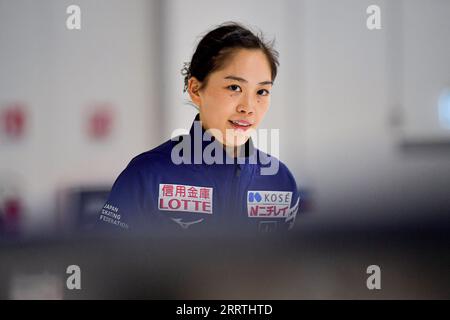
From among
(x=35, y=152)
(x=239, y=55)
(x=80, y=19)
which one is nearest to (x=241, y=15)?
(x=239, y=55)

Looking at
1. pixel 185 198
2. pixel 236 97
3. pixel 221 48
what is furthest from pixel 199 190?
pixel 221 48

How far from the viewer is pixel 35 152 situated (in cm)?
256

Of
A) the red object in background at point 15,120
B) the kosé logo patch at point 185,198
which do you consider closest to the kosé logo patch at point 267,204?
the kosé logo patch at point 185,198

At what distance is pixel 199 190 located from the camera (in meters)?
2.49

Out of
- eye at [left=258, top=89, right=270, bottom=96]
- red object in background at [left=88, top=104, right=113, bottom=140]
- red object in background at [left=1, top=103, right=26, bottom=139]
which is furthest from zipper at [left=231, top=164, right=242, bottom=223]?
red object in background at [left=1, top=103, right=26, bottom=139]

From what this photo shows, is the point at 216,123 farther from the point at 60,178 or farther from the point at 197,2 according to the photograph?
the point at 60,178

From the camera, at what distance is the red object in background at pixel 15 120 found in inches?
101

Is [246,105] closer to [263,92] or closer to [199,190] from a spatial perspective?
[263,92]

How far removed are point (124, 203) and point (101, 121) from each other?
32 centimetres

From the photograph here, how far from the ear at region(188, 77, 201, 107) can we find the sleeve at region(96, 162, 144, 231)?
1.06 feet

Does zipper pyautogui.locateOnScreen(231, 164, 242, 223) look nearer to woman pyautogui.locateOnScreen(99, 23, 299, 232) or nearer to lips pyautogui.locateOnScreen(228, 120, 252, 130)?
woman pyautogui.locateOnScreen(99, 23, 299, 232)

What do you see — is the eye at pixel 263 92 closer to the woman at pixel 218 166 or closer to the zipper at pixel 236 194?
the woman at pixel 218 166

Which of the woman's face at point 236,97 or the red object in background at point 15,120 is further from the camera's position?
the red object in background at point 15,120

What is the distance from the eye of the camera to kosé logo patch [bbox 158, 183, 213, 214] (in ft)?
8.13
